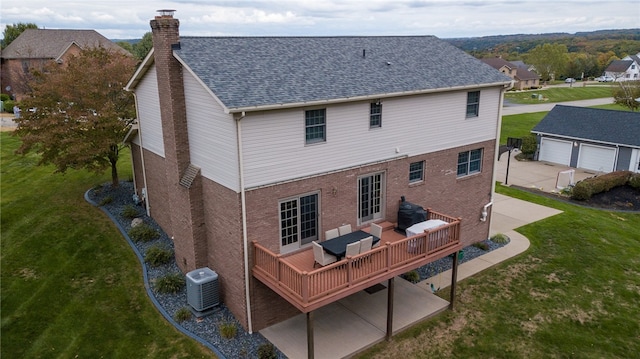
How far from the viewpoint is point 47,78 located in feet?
73.2

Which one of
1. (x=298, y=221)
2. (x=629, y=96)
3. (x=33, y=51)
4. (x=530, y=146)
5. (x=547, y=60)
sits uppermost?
(x=33, y=51)

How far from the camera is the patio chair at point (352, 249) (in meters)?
12.9

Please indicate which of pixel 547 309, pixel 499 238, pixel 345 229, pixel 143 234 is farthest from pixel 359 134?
pixel 143 234

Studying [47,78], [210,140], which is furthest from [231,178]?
[47,78]

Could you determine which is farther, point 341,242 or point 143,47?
point 143,47

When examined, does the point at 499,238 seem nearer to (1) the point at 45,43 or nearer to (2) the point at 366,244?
(2) the point at 366,244

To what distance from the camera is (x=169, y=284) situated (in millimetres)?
15711

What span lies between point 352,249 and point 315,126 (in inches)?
153

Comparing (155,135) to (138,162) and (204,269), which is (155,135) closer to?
(138,162)

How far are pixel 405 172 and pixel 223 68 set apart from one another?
7548 millimetres

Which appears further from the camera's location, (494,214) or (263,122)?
(494,214)

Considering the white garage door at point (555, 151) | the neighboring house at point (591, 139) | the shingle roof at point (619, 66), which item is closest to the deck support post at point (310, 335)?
the neighboring house at point (591, 139)

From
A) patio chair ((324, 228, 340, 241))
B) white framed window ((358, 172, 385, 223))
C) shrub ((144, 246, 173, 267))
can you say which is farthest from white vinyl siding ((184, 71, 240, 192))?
shrub ((144, 246, 173, 267))

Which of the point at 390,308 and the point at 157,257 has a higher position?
the point at 390,308
